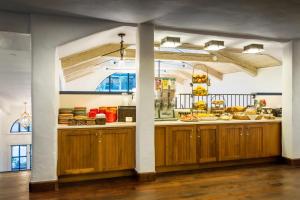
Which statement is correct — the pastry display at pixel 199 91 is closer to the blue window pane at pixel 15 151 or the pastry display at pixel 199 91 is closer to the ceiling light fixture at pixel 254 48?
the ceiling light fixture at pixel 254 48

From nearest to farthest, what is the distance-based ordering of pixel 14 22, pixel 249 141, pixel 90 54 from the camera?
1. pixel 14 22
2. pixel 249 141
3. pixel 90 54

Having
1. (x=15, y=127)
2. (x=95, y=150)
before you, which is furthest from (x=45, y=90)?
(x=15, y=127)

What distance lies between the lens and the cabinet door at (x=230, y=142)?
4.78 m

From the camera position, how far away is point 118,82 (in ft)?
45.0

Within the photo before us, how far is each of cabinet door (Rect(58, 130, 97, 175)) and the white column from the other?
71 cm

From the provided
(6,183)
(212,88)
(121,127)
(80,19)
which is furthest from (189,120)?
(212,88)

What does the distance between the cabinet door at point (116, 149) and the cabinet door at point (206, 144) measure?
1209 mm

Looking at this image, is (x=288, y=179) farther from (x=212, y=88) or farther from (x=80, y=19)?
(x=212, y=88)

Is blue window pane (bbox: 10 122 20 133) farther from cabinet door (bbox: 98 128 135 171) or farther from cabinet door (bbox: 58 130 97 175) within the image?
cabinet door (bbox: 98 128 135 171)

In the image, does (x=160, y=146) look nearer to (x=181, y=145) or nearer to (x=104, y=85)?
(x=181, y=145)

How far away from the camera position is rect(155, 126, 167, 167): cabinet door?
14.2 ft

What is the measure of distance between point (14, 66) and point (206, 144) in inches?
166

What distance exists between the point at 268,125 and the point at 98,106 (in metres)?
3.32

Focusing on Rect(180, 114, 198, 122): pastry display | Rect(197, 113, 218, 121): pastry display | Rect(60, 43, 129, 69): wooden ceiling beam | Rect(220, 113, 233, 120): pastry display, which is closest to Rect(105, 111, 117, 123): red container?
Rect(180, 114, 198, 122): pastry display
